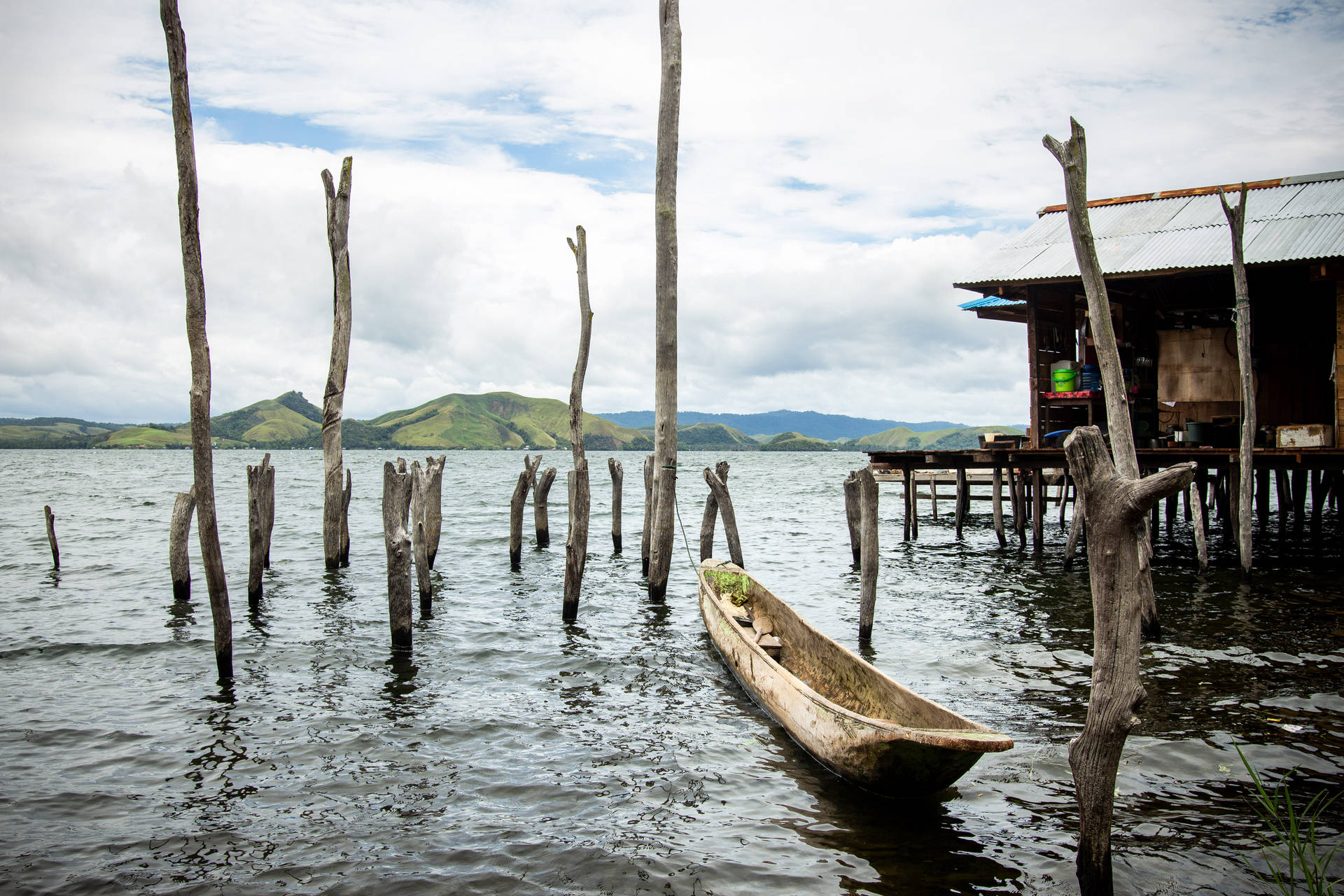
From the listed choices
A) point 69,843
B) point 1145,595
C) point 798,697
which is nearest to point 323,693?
point 69,843

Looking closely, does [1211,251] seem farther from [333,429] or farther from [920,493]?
[920,493]

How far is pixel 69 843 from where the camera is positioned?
5.18 meters

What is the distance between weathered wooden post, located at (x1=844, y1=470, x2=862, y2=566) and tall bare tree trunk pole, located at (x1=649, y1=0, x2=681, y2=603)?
2820 millimetres

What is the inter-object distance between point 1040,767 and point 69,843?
654cm

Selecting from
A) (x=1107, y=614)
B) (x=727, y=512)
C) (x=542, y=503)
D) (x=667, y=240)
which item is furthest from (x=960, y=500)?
(x=1107, y=614)

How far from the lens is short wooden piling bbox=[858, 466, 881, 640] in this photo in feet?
33.0

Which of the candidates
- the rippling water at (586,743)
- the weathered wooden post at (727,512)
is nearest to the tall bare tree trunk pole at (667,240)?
the weathered wooden post at (727,512)

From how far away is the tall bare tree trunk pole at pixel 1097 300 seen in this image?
845 cm

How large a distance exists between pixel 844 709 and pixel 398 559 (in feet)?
17.3

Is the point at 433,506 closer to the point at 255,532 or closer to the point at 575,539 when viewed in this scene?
the point at 255,532

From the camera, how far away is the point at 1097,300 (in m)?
8.62

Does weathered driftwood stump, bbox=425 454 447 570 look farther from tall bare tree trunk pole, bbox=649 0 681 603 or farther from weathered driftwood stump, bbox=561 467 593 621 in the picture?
tall bare tree trunk pole, bbox=649 0 681 603

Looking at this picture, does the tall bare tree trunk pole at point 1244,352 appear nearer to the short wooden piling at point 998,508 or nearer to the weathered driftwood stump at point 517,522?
the short wooden piling at point 998,508

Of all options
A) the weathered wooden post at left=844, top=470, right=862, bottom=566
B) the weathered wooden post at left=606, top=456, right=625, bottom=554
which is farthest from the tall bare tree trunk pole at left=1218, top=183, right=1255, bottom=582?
the weathered wooden post at left=606, top=456, right=625, bottom=554
